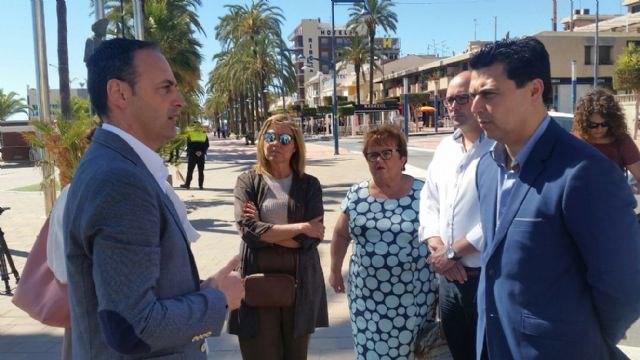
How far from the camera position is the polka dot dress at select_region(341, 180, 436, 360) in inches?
120

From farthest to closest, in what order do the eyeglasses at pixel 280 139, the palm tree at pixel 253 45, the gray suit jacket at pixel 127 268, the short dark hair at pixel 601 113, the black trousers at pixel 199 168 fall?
the palm tree at pixel 253 45 < the black trousers at pixel 199 168 < the short dark hair at pixel 601 113 < the eyeglasses at pixel 280 139 < the gray suit jacket at pixel 127 268

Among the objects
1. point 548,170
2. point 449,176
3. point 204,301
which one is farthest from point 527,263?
point 449,176

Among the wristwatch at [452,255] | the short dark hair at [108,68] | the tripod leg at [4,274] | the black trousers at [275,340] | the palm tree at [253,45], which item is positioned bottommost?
the tripod leg at [4,274]

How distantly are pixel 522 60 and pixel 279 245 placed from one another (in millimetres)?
1729

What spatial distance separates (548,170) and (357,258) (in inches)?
61.0

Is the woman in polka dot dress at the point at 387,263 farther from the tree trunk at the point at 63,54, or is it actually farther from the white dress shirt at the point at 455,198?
the tree trunk at the point at 63,54

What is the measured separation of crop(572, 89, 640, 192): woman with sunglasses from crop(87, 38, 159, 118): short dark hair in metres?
3.79

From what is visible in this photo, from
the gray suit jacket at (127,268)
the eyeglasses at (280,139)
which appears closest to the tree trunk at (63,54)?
the eyeglasses at (280,139)

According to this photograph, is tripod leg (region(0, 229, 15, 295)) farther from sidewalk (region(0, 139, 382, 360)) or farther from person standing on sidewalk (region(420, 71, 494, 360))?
person standing on sidewalk (region(420, 71, 494, 360))

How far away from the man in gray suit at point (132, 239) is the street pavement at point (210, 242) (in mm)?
2683

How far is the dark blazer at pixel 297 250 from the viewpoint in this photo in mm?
3115

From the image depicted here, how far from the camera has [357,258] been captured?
10.4 feet

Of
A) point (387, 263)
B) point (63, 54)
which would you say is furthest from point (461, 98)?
point (63, 54)

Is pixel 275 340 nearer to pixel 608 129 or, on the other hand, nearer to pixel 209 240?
pixel 608 129
